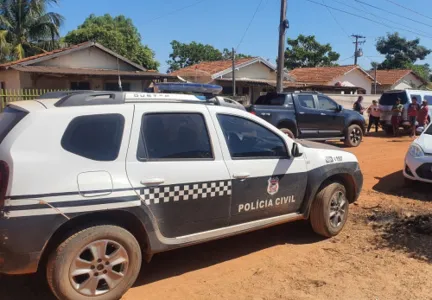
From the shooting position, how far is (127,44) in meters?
32.9

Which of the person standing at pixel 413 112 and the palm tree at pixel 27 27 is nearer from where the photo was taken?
the person standing at pixel 413 112

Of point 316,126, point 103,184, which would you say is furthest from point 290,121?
point 103,184

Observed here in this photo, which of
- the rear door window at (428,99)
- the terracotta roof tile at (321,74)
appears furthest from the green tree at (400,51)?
the rear door window at (428,99)

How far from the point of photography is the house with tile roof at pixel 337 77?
34688mm

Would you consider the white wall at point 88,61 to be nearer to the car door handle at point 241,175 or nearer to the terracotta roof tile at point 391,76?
the car door handle at point 241,175

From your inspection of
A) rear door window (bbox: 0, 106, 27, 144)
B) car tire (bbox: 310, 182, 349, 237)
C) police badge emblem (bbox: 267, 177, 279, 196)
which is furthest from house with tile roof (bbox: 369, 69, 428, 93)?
rear door window (bbox: 0, 106, 27, 144)

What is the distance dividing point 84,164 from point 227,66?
86.7 feet

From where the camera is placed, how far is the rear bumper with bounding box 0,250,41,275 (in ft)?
9.86

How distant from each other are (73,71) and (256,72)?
15146 millimetres

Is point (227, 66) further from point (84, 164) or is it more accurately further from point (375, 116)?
point (84, 164)

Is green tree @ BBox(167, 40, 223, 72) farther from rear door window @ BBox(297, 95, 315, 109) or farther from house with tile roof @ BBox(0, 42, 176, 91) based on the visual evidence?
rear door window @ BBox(297, 95, 315, 109)

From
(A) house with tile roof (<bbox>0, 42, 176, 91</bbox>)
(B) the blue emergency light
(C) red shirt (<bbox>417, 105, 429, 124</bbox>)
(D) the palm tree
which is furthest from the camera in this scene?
(D) the palm tree

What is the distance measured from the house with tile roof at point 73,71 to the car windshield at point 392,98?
10086 mm

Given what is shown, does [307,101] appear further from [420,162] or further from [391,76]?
[391,76]
